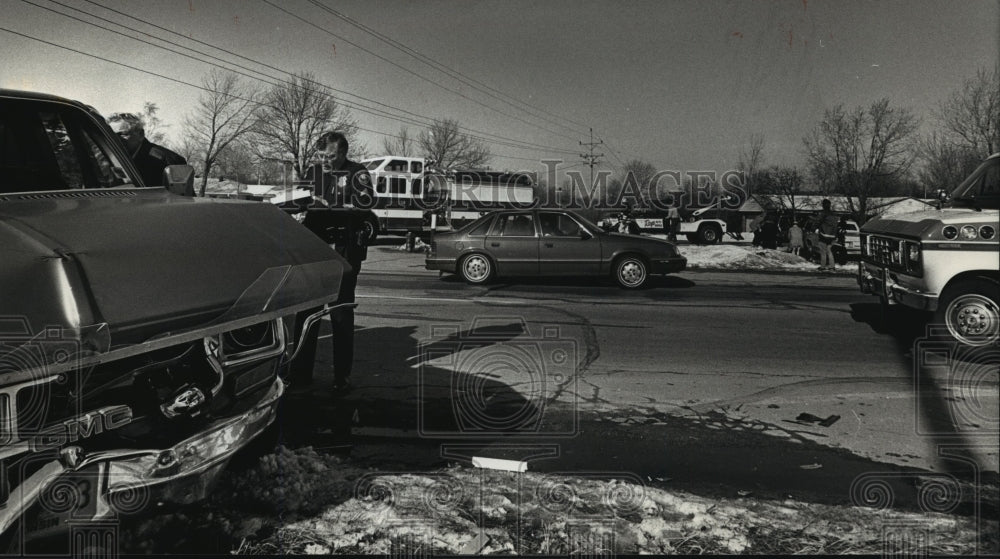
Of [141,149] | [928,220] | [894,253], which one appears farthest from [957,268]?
[141,149]

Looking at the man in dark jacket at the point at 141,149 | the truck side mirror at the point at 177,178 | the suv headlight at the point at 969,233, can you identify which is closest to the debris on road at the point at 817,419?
the suv headlight at the point at 969,233

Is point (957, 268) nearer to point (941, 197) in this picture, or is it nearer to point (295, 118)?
point (941, 197)

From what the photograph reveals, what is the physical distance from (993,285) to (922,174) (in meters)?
7.09

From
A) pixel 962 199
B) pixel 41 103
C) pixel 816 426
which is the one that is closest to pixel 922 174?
pixel 962 199

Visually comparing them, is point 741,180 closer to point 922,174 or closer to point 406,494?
point 922,174

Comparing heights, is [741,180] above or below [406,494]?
above

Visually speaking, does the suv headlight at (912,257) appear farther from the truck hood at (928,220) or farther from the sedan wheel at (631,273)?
the sedan wheel at (631,273)

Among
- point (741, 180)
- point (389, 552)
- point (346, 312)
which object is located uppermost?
point (741, 180)

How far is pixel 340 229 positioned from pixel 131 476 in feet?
9.37

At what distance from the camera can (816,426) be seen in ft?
14.4

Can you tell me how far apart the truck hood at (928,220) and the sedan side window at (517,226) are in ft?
20.7

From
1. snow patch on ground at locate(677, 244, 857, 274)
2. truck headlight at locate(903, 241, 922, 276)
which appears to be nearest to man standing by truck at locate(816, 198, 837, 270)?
snow patch on ground at locate(677, 244, 857, 274)

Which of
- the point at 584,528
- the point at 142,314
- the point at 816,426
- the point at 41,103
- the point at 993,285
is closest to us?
the point at 142,314

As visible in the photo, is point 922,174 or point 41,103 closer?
point 41,103
